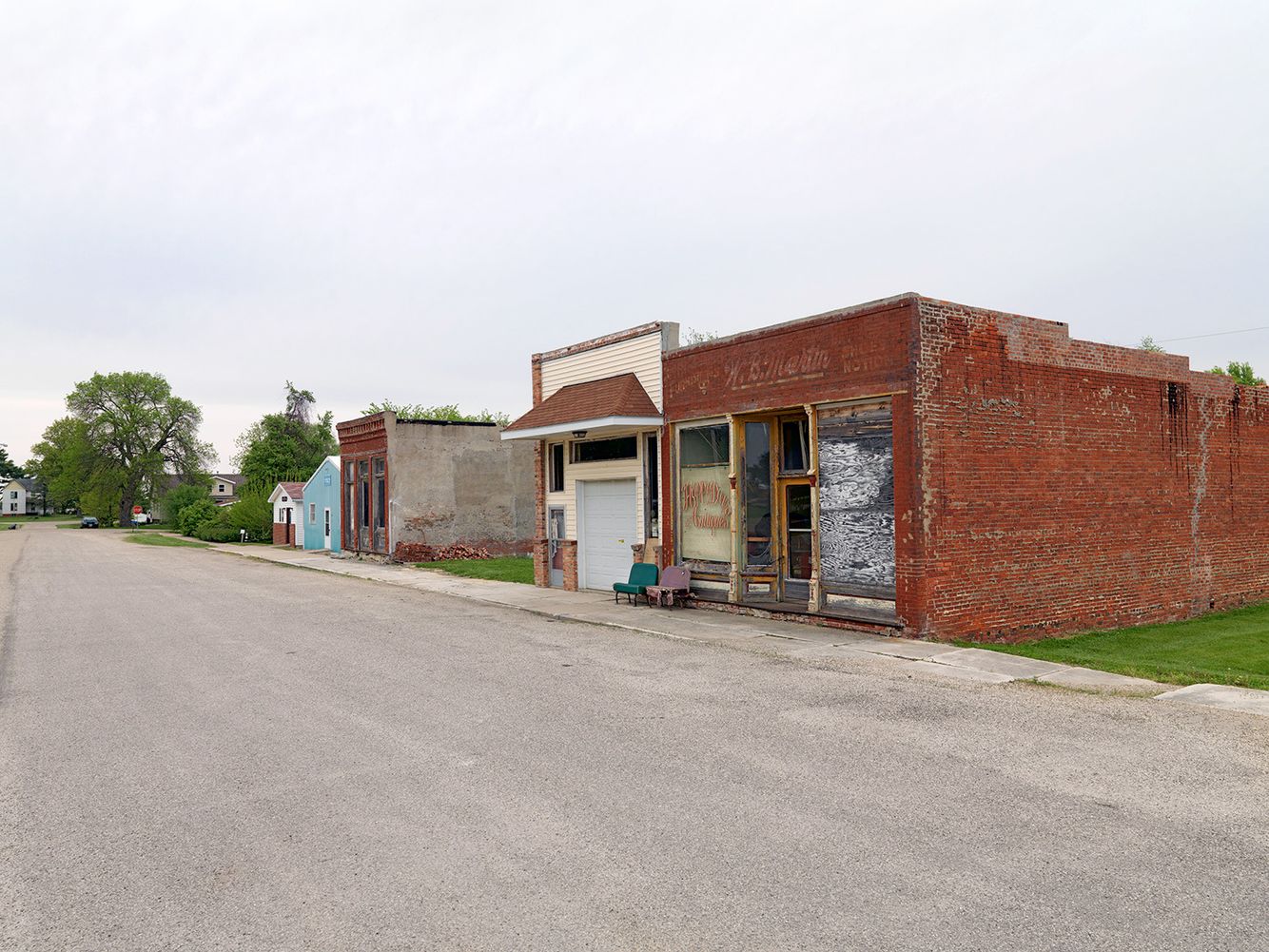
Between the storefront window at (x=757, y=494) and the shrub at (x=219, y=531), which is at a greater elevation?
the storefront window at (x=757, y=494)

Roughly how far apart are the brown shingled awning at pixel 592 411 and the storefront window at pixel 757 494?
8.02 ft

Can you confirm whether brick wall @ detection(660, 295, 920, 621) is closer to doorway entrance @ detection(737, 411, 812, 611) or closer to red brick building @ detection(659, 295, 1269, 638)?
red brick building @ detection(659, 295, 1269, 638)

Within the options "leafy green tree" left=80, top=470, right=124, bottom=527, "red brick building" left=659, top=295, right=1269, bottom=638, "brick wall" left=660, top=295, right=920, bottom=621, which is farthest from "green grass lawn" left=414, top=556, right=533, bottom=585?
"leafy green tree" left=80, top=470, right=124, bottom=527

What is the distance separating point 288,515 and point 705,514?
36274mm

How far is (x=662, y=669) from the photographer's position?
11086 mm

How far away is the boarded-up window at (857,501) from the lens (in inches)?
537

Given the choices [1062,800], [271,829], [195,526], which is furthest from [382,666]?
[195,526]

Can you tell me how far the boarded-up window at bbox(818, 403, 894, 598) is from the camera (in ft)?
44.8

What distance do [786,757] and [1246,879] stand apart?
122 inches

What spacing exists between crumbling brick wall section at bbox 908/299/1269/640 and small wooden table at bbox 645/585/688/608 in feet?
17.5

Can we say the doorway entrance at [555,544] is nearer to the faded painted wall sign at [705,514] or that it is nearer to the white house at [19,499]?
the faded painted wall sign at [705,514]

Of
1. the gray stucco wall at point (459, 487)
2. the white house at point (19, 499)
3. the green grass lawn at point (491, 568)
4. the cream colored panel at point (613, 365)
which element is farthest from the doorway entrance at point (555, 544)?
the white house at point (19, 499)

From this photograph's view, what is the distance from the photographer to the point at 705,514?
17422 mm

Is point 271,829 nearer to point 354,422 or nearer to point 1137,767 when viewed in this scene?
point 1137,767
